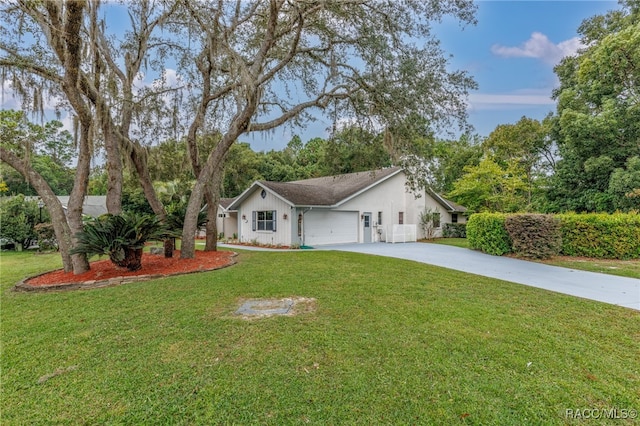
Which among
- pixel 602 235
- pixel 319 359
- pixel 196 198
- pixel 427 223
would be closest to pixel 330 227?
pixel 427 223

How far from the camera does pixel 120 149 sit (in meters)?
9.27

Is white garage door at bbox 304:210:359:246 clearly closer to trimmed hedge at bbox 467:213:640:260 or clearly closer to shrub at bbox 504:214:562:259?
trimmed hedge at bbox 467:213:640:260

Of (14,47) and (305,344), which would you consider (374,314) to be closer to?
(305,344)

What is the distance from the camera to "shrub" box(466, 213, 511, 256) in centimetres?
1187

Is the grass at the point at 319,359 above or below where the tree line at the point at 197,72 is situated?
below

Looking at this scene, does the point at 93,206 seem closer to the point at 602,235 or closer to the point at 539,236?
the point at 539,236

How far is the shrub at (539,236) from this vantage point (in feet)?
35.2

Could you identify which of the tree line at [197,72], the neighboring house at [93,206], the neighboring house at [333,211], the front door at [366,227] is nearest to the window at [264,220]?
the neighboring house at [333,211]

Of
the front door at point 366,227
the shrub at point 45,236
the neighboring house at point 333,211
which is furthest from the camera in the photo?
the front door at point 366,227

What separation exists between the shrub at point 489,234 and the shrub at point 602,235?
1.95m

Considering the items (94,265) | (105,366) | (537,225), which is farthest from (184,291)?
(537,225)

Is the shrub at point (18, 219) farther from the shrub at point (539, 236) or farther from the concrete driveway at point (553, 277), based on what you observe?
the shrub at point (539, 236)

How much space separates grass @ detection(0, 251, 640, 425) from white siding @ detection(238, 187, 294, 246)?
32.4ft

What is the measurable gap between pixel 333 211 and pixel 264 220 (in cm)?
393
